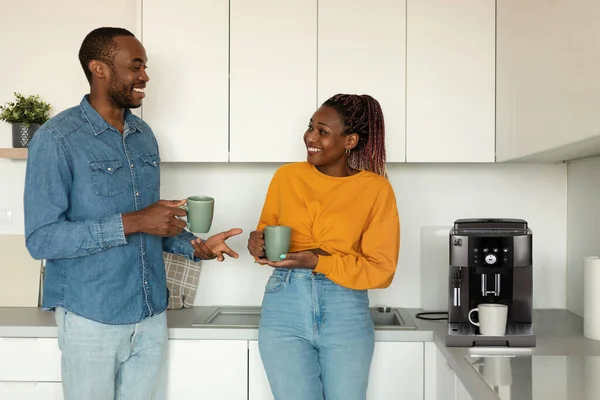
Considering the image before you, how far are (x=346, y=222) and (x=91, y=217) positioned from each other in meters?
0.75

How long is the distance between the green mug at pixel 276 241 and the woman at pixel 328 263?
0.02m

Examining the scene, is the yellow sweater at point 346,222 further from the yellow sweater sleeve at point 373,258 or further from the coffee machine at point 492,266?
the coffee machine at point 492,266

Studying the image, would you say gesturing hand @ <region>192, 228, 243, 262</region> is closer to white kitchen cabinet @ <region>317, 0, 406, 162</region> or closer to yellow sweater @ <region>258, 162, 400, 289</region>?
yellow sweater @ <region>258, 162, 400, 289</region>

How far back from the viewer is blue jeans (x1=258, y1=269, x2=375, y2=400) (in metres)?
1.75

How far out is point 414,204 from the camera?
261 cm

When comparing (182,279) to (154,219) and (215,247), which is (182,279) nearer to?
(215,247)

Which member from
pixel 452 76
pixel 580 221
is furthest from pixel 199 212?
pixel 580 221

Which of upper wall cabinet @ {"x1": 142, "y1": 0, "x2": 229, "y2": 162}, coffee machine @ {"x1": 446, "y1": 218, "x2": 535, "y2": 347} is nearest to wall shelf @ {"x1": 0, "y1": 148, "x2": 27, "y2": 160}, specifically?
upper wall cabinet @ {"x1": 142, "y1": 0, "x2": 229, "y2": 162}

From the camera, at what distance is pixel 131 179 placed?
1.83 m

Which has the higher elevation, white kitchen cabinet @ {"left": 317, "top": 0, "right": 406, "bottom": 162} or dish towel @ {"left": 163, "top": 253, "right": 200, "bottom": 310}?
white kitchen cabinet @ {"left": 317, "top": 0, "right": 406, "bottom": 162}

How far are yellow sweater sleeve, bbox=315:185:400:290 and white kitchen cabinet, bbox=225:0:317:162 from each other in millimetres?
570

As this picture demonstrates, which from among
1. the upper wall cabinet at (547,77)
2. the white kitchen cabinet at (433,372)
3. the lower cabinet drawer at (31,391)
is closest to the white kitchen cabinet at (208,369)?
the lower cabinet drawer at (31,391)

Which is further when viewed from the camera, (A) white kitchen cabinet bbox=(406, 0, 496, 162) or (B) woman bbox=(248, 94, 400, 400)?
(A) white kitchen cabinet bbox=(406, 0, 496, 162)

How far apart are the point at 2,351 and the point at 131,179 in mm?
862
